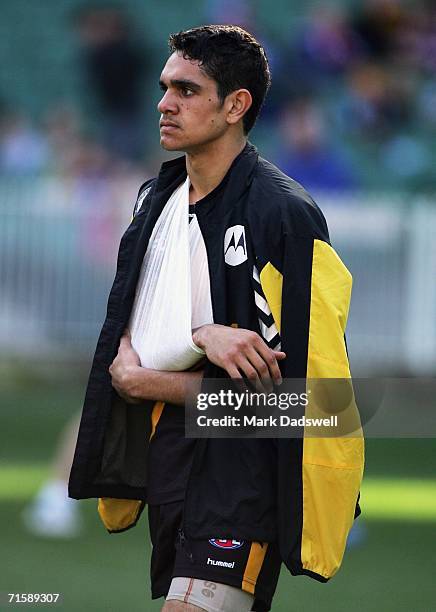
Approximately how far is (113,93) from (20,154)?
1.54 m

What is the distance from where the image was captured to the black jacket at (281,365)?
13.0 feet

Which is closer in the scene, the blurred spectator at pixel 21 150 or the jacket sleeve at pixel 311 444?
the jacket sleeve at pixel 311 444

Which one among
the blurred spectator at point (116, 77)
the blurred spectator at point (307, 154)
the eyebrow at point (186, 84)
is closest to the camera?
the eyebrow at point (186, 84)

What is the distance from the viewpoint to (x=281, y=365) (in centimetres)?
402

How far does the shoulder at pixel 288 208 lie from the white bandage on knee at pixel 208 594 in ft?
3.33

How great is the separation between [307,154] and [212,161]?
889cm

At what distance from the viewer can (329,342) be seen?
3967 millimetres

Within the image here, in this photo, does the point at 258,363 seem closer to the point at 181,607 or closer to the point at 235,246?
the point at 235,246

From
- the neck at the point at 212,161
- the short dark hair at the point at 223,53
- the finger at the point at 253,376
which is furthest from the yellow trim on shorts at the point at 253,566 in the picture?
the short dark hair at the point at 223,53

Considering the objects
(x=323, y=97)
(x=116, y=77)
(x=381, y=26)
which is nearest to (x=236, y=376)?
(x=323, y=97)

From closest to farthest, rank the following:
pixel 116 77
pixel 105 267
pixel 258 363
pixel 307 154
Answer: pixel 258 363
pixel 307 154
pixel 105 267
pixel 116 77

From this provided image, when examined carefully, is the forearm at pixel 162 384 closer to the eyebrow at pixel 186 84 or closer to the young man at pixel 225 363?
the young man at pixel 225 363

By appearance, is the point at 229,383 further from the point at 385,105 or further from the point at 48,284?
the point at 385,105

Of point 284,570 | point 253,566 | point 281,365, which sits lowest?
point 284,570
